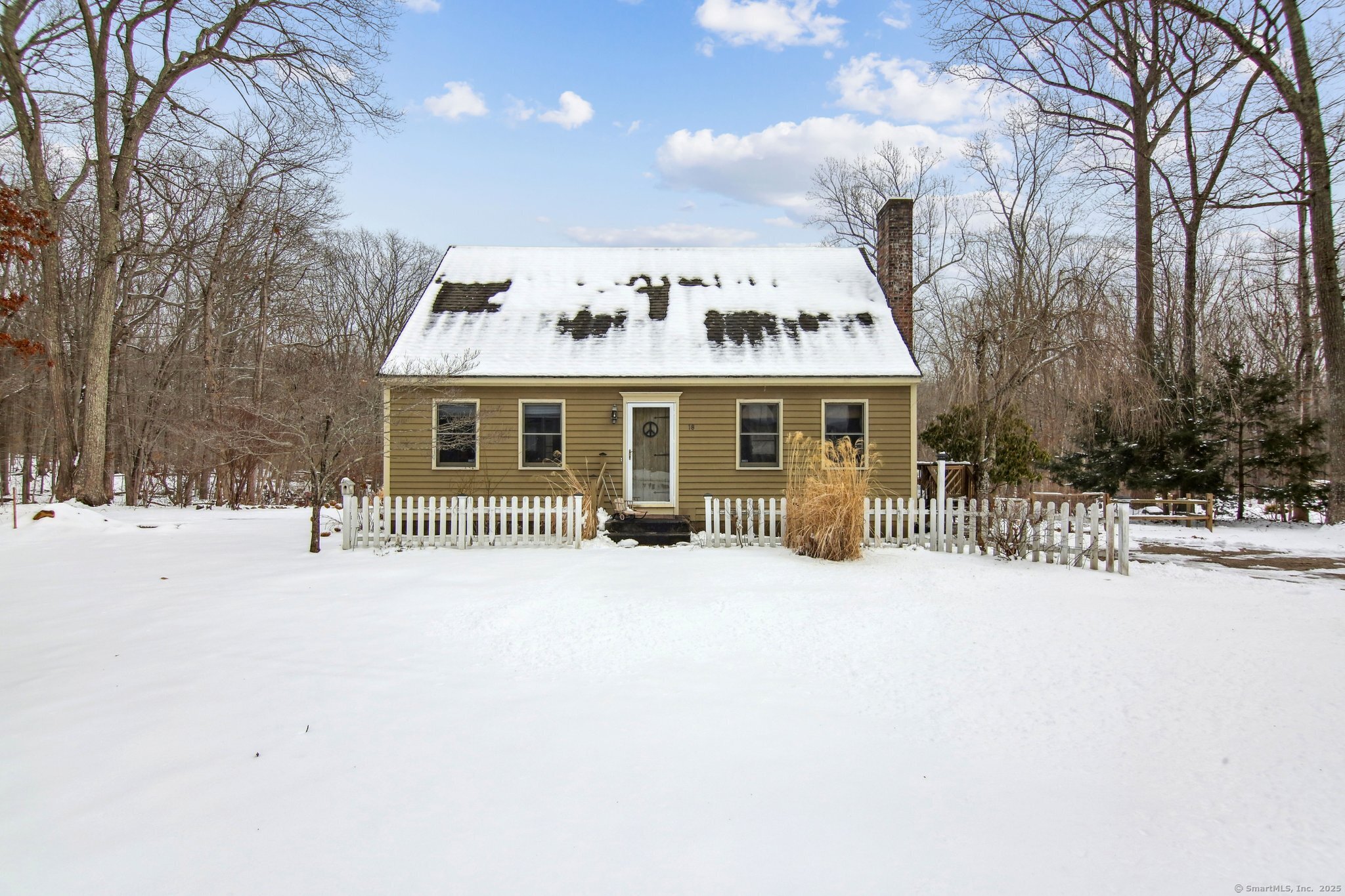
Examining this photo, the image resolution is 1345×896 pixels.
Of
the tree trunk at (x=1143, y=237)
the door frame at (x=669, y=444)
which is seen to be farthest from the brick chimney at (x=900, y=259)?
the tree trunk at (x=1143, y=237)

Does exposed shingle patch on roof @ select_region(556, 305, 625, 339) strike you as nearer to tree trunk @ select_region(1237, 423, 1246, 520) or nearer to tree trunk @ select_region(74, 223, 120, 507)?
tree trunk @ select_region(74, 223, 120, 507)

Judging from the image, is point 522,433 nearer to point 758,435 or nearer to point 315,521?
point 315,521

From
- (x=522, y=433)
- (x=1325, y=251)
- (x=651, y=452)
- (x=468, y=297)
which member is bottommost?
(x=651, y=452)

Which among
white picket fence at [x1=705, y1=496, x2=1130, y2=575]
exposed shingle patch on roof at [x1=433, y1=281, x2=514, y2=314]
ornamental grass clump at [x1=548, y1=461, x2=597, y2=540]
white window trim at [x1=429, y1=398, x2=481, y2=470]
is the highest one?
exposed shingle patch on roof at [x1=433, y1=281, x2=514, y2=314]

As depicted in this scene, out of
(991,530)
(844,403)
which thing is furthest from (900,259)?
(991,530)

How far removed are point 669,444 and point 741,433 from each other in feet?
4.47

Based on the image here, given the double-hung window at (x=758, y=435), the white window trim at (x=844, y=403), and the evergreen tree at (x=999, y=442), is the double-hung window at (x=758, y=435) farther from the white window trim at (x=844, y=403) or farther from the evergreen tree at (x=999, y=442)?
the evergreen tree at (x=999, y=442)

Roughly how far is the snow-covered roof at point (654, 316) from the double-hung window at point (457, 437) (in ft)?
→ 2.77

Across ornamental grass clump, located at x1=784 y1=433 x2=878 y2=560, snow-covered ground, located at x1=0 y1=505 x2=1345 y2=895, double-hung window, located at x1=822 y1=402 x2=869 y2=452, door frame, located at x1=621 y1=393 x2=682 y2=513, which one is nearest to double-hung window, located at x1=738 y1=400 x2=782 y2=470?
double-hung window, located at x1=822 y1=402 x2=869 y2=452

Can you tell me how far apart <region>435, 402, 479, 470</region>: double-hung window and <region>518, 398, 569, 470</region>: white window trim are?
0.77 metres

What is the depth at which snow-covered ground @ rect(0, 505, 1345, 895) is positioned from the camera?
110 inches

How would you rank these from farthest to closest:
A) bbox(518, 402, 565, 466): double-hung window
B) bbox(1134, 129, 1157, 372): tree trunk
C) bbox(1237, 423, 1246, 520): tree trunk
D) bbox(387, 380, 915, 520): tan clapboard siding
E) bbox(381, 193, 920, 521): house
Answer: bbox(1134, 129, 1157, 372): tree trunk → bbox(1237, 423, 1246, 520): tree trunk → bbox(518, 402, 565, 466): double-hung window → bbox(387, 380, 915, 520): tan clapboard siding → bbox(381, 193, 920, 521): house

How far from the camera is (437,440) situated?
12820mm

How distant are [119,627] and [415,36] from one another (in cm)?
1383
